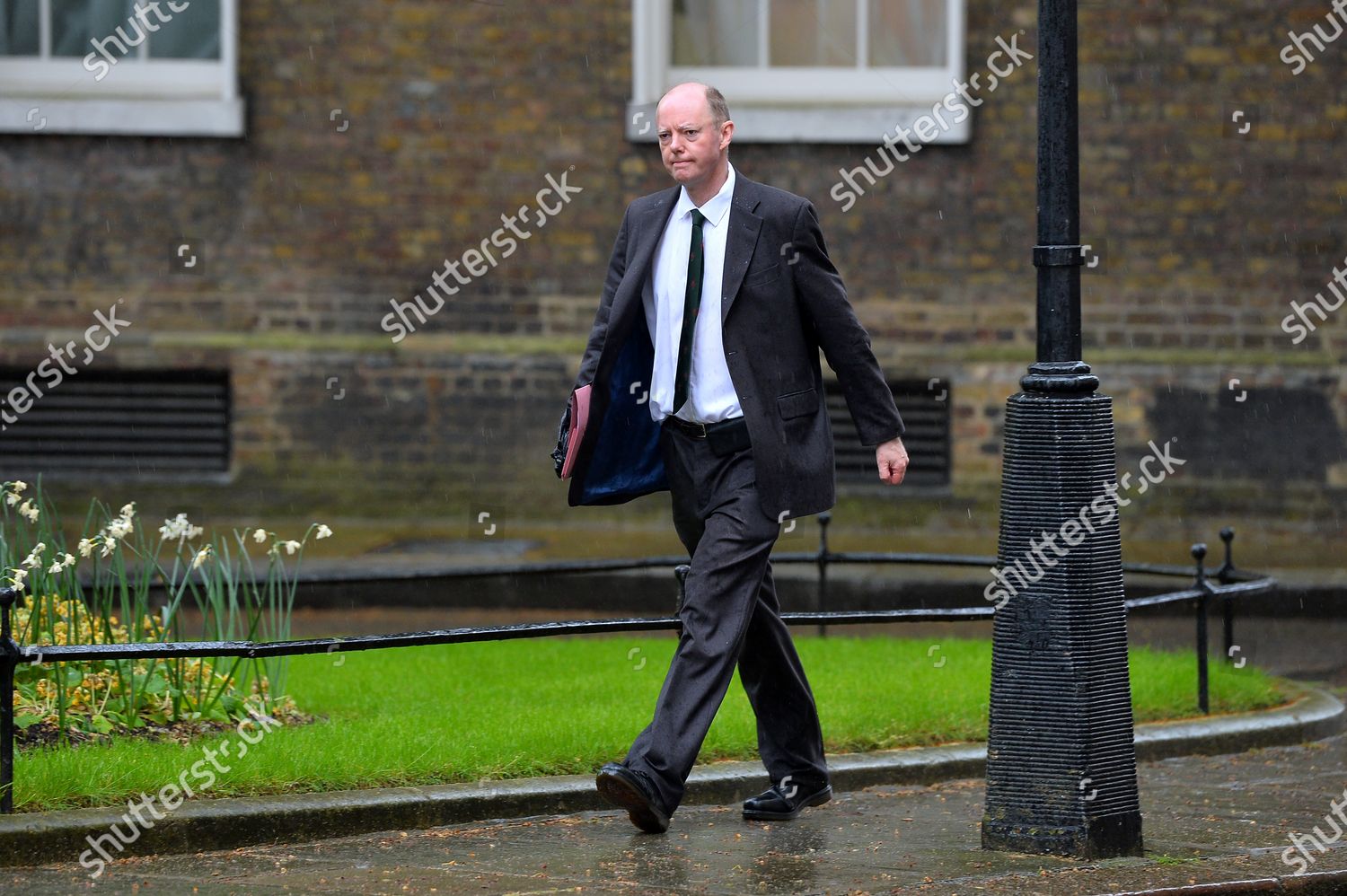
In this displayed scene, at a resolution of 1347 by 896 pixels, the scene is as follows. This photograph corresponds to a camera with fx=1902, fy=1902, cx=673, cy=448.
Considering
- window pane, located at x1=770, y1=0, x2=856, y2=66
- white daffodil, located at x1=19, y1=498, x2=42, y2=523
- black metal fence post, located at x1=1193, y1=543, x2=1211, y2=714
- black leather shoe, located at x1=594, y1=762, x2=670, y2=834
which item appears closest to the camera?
black leather shoe, located at x1=594, y1=762, x2=670, y2=834

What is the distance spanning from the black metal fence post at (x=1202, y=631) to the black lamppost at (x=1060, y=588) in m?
2.22

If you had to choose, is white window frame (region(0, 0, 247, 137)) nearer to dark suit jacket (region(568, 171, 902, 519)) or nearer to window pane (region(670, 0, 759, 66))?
window pane (region(670, 0, 759, 66))

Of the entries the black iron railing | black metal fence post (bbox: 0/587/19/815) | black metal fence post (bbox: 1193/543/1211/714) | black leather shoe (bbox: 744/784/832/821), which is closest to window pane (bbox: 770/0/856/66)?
the black iron railing

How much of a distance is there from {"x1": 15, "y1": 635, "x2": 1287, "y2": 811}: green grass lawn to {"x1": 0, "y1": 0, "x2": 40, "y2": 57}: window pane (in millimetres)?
5924

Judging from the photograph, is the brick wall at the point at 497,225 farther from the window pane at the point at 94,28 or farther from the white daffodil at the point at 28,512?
the white daffodil at the point at 28,512

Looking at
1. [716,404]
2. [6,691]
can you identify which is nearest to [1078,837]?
[716,404]

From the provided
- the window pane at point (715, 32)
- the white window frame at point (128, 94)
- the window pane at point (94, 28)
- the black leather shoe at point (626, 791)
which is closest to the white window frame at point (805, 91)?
the window pane at point (715, 32)

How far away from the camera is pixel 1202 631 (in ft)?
24.4

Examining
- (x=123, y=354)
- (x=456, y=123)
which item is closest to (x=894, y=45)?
(x=456, y=123)

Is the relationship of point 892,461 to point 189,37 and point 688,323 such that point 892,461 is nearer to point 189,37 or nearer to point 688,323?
point 688,323

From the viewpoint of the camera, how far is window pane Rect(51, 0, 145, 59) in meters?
12.7

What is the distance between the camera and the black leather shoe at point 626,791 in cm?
532

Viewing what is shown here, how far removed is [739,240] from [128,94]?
8174 millimetres

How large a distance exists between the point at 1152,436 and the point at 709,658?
7344 mm
